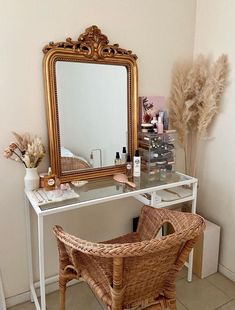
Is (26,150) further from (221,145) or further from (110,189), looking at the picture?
(221,145)

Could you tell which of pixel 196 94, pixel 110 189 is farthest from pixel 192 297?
pixel 196 94

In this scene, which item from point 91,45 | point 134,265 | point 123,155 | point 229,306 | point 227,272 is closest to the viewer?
→ point 134,265

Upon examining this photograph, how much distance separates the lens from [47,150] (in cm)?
163

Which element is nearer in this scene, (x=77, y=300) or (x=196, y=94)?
(x=77, y=300)

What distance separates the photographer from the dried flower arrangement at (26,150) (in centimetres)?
147

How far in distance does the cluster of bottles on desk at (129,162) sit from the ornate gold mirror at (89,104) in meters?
0.03

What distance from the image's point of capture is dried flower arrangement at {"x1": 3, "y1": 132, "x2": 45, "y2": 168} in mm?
1472

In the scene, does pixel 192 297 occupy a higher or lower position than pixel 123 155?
lower

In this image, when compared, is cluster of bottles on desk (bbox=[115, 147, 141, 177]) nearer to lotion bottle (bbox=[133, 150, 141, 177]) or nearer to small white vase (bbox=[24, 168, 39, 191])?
lotion bottle (bbox=[133, 150, 141, 177])

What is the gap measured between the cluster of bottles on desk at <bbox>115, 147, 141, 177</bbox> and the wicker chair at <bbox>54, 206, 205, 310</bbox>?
1.40 feet

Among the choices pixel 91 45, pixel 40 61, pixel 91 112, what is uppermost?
pixel 91 45

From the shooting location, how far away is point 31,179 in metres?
1.51

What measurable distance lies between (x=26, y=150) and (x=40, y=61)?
1.65 feet

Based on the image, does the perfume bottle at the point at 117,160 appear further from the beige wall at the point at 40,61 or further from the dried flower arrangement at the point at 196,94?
the dried flower arrangement at the point at 196,94
